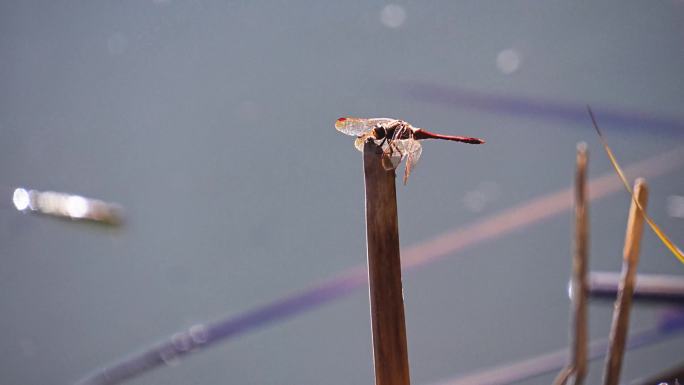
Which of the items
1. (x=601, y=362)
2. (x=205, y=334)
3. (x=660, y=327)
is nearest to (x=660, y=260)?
(x=601, y=362)

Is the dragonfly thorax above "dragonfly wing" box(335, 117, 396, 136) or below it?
below

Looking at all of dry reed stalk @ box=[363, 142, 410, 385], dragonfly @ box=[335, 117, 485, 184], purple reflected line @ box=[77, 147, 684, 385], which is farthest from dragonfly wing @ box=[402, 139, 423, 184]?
purple reflected line @ box=[77, 147, 684, 385]

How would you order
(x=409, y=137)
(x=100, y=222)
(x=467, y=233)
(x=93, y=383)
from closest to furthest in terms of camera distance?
(x=409, y=137) < (x=100, y=222) < (x=93, y=383) < (x=467, y=233)

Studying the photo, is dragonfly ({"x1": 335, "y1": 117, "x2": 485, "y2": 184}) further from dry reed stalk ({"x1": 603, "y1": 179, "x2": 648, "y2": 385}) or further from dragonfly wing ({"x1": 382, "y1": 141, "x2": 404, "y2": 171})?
dry reed stalk ({"x1": 603, "y1": 179, "x2": 648, "y2": 385})

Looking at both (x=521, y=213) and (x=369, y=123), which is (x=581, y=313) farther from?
(x=521, y=213)

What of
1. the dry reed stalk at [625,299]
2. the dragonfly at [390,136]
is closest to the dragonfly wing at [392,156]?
the dragonfly at [390,136]

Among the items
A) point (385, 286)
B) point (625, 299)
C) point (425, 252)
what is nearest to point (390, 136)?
point (385, 286)

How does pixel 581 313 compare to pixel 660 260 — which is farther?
pixel 660 260

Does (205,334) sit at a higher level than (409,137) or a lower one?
lower

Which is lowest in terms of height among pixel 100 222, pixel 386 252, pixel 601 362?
pixel 601 362
